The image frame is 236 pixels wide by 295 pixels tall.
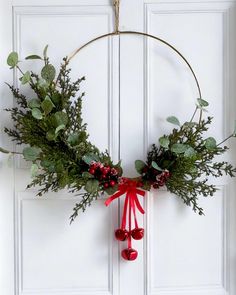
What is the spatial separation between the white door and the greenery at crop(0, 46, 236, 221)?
0.30 feet

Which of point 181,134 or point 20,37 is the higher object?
point 20,37

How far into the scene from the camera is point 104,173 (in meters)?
1.38

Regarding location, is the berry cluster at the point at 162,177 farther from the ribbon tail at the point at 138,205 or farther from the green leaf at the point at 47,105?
the green leaf at the point at 47,105

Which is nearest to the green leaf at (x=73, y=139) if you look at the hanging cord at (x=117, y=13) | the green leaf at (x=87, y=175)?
the green leaf at (x=87, y=175)

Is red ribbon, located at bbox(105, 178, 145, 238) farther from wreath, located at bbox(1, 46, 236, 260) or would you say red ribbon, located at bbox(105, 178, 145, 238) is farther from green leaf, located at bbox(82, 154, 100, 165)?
green leaf, located at bbox(82, 154, 100, 165)

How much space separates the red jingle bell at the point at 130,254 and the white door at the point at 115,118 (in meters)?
0.07

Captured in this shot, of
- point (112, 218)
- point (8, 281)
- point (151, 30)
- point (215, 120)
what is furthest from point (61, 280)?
point (151, 30)

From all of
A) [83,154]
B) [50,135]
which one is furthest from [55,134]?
[83,154]

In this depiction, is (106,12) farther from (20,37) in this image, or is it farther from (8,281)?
(8,281)

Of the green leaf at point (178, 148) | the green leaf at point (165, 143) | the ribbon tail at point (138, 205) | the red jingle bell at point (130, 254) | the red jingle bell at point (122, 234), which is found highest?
the green leaf at point (165, 143)

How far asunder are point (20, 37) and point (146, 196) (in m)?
0.74

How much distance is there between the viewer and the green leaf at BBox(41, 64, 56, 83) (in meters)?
1.41

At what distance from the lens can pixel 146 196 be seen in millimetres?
1552

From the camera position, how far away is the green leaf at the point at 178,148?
1.37 m
